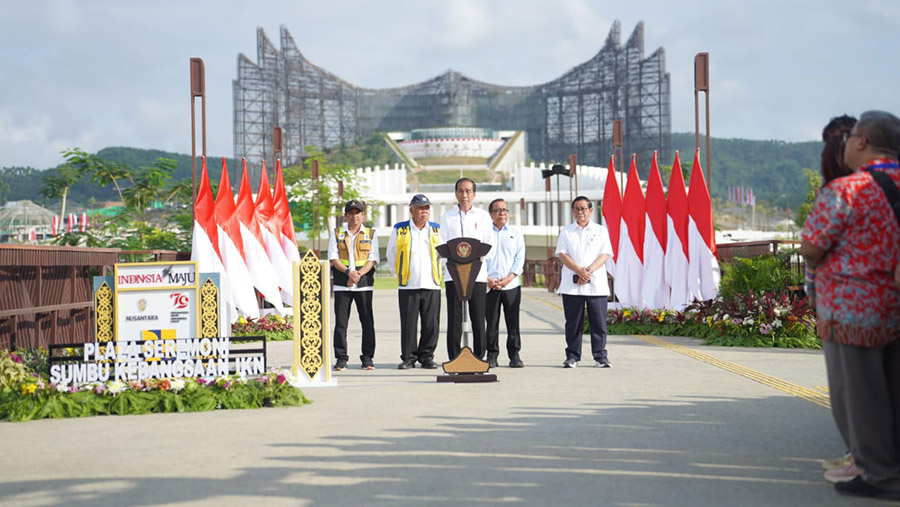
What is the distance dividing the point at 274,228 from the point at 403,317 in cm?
775

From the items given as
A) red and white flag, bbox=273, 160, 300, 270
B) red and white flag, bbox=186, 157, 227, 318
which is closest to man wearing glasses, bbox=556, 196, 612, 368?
red and white flag, bbox=186, 157, 227, 318

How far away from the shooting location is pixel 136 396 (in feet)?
25.4

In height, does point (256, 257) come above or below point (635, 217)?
below

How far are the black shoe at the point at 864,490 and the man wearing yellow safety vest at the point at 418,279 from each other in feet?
20.8

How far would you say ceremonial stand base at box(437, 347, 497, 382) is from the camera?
933 cm

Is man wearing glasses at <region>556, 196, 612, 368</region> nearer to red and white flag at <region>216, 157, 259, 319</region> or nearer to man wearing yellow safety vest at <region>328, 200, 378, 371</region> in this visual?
man wearing yellow safety vest at <region>328, 200, 378, 371</region>

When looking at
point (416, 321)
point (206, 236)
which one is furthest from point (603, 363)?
point (206, 236)

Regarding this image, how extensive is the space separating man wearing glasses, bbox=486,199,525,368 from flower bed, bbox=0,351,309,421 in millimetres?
3171

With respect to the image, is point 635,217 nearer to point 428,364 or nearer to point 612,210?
point 612,210

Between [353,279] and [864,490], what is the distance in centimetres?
685

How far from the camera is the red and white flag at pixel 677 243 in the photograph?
1628 cm

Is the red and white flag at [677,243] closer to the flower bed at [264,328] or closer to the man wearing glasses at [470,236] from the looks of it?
the flower bed at [264,328]

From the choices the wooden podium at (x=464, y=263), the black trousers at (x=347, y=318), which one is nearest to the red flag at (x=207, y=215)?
the black trousers at (x=347, y=318)

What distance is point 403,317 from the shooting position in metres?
10.8
